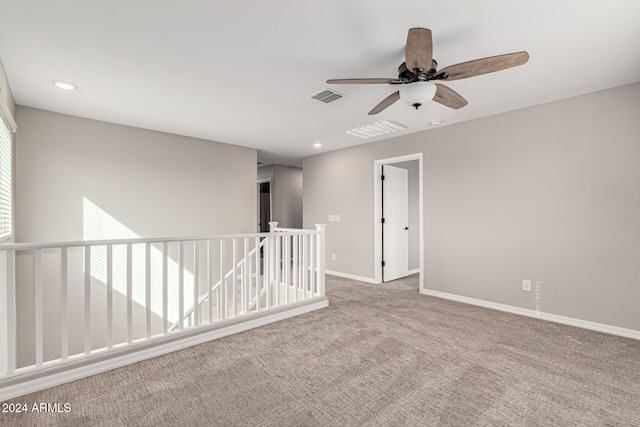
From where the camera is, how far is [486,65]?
192 centimetres

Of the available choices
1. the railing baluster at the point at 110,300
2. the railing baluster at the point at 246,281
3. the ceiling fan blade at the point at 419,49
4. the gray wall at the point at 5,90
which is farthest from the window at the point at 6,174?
the ceiling fan blade at the point at 419,49

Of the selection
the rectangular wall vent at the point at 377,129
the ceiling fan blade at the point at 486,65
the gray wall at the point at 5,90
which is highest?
the rectangular wall vent at the point at 377,129

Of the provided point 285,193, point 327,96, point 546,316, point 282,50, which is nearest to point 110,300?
point 282,50

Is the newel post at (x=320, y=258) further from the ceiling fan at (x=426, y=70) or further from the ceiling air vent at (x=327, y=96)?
the ceiling fan at (x=426, y=70)

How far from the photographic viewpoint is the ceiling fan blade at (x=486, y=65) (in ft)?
5.95

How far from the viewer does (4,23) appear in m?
1.90

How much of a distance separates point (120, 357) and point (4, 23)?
94.0 inches

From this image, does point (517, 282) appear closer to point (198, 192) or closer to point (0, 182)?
point (198, 192)

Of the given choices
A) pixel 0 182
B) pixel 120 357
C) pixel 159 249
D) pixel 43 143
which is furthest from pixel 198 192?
pixel 120 357

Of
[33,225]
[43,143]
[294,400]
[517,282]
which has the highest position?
[43,143]

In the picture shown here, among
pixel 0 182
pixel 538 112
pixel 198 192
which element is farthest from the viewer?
pixel 198 192

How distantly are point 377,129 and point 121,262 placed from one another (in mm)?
3947

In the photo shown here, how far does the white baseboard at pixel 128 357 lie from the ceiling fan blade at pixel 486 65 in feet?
8.91

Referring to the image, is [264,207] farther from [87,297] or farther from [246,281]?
[87,297]
